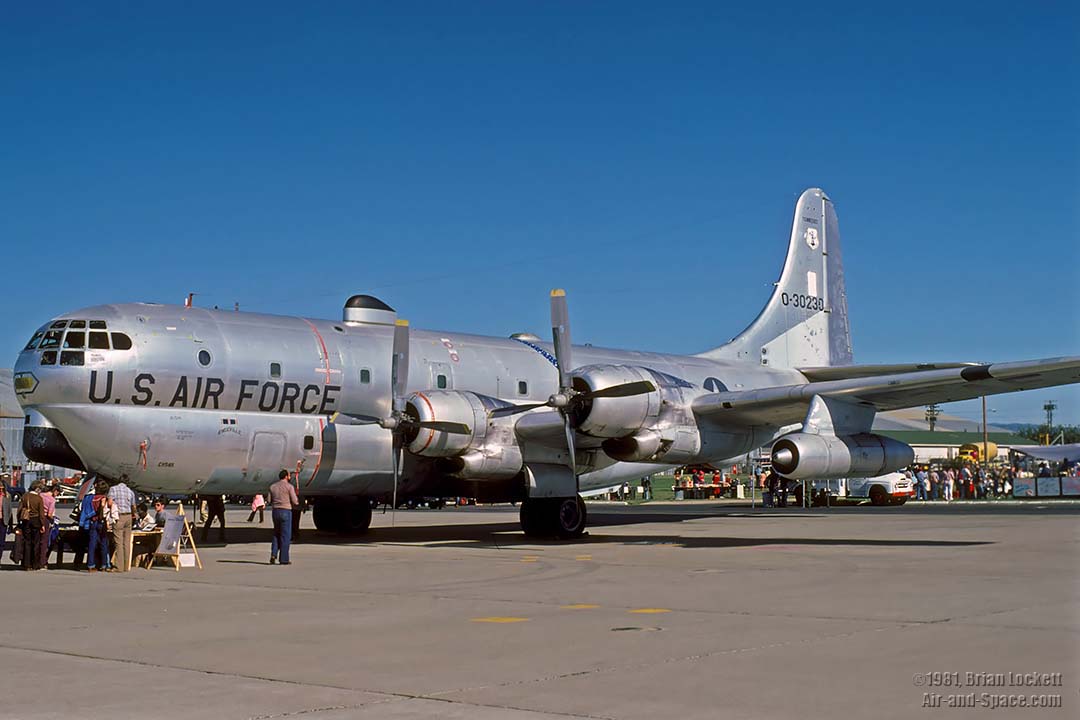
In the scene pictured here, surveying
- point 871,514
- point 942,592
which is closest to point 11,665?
point 942,592

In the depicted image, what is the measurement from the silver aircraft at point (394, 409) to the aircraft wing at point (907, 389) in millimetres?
44

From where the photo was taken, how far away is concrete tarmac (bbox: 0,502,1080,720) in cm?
736

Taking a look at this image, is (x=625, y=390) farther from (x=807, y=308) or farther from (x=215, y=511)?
(x=807, y=308)

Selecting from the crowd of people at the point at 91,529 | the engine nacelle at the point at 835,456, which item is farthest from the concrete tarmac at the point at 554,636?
the engine nacelle at the point at 835,456

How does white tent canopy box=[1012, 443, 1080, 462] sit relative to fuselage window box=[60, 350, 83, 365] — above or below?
below

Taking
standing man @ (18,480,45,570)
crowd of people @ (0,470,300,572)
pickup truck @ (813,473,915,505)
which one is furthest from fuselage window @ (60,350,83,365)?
pickup truck @ (813,473,915,505)

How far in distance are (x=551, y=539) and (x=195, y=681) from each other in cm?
1558

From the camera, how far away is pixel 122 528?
58.7 ft

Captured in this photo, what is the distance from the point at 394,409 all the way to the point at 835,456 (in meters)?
8.58

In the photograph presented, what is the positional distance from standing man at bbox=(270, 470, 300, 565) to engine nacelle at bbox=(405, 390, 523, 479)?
3410 millimetres

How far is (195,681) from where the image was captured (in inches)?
323

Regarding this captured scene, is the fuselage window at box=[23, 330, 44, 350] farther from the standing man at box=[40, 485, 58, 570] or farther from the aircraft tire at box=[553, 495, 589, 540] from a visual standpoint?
the aircraft tire at box=[553, 495, 589, 540]

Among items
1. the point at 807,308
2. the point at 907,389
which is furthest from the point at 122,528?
the point at 807,308

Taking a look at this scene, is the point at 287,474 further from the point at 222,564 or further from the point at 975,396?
the point at 975,396
